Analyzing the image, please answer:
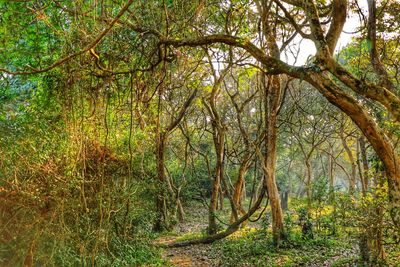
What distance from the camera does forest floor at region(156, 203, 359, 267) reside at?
798 cm

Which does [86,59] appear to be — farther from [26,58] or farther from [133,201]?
[133,201]

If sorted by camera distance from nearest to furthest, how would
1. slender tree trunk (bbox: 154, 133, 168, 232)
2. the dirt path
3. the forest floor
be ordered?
the forest floor
the dirt path
slender tree trunk (bbox: 154, 133, 168, 232)

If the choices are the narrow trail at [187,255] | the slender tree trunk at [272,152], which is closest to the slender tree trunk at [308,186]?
the slender tree trunk at [272,152]

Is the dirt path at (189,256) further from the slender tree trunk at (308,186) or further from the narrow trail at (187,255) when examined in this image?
the slender tree trunk at (308,186)

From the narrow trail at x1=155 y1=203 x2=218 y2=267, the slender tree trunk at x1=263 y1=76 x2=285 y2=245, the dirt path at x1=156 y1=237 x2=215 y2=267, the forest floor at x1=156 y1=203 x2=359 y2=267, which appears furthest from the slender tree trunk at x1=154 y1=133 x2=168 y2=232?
the slender tree trunk at x1=263 y1=76 x2=285 y2=245

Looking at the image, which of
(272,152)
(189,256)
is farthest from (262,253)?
(272,152)

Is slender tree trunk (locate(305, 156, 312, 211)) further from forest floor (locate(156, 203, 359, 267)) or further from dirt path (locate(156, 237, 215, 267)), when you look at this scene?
dirt path (locate(156, 237, 215, 267))

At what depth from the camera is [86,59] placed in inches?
199

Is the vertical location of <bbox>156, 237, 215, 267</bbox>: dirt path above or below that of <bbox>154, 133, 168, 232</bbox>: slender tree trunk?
below

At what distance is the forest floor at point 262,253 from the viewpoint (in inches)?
314

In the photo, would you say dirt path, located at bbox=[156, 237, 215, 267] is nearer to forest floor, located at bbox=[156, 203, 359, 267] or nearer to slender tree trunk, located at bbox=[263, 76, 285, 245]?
forest floor, located at bbox=[156, 203, 359, 267]

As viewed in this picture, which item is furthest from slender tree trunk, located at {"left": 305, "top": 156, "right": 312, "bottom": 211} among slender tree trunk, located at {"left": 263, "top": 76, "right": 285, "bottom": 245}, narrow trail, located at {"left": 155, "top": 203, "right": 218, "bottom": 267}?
narrow trail, located at {"left": 155, "top": 203, "right": 218, "bottom": 267}

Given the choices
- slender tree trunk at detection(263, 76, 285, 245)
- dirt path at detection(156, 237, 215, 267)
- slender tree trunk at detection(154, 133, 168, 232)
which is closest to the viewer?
dirt path at detection(156, 237, 215, 267)

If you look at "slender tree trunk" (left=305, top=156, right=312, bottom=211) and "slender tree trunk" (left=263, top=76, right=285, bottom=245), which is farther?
"slender tree trunk" (left=305, top=156, right=312, bottom=211)
